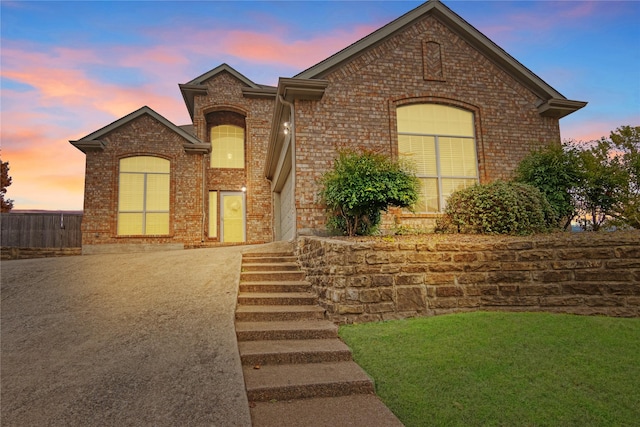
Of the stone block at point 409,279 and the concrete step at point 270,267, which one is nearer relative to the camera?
the stone block at point 409,279

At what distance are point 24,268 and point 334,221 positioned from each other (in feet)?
22.7

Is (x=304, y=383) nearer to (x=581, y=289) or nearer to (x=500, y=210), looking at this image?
(x=581, y=289)

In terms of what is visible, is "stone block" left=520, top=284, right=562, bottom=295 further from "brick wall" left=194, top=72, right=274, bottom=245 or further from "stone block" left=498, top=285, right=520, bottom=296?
"brick wall" left=194, top=72, right=274, bottom=245

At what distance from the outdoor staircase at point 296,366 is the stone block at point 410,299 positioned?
1.02 metres

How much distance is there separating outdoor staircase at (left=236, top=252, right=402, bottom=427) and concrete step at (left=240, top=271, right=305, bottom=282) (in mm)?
472

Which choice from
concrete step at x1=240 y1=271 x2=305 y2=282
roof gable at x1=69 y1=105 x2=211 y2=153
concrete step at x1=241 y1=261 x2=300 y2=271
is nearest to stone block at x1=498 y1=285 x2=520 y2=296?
concrete step at x1=240 y1=271 x2=305 y2=282

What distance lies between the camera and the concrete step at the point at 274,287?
19.5 feet

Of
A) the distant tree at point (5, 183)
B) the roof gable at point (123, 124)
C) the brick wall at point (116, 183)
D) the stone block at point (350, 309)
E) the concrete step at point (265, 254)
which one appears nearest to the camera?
the stone block at point (350, 309)

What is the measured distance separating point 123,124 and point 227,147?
4.33 meters

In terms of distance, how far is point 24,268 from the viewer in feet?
25.5

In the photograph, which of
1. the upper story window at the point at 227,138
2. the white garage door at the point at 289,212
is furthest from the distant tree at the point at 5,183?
the white garage door at the point at 289,212

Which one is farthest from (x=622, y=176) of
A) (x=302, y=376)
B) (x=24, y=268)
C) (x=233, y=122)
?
(x=233, y=122)

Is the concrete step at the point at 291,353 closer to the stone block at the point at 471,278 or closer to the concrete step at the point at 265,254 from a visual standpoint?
the stone block at the point at 471,278

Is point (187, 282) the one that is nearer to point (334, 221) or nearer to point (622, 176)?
point (334, 221)
